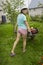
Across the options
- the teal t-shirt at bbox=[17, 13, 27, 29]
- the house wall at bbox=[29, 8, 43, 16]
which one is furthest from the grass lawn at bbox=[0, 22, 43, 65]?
the house wall at bbox=[29, 8, 43, 16]

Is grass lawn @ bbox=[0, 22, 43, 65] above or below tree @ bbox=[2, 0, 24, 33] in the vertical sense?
below

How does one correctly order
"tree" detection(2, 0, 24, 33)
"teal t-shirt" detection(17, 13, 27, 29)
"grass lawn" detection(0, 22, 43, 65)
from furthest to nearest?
1. "tree" detection(2, 0, 24, 33)
2. "teal t-shirt" detection(17, 13, 27, 29)
3. "grass lawn" detection(0, 22, 43, 65)

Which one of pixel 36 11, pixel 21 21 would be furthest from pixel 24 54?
pixel 36 11

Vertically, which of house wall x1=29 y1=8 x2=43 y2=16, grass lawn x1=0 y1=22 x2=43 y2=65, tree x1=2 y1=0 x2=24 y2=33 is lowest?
house wall x1=29 y1=8 x2=43 y2=16

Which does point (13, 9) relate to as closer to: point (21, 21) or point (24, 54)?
point (24, 54)

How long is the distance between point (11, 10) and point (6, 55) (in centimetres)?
673

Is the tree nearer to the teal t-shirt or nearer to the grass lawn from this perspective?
the grass lawn

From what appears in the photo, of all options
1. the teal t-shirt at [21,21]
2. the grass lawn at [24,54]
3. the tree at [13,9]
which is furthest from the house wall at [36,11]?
the teal t-shirt at [21,21]

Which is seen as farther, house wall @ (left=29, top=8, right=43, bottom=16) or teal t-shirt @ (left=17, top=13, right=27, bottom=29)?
house wall @ (left=29, top=8, right=43, bottom=16)

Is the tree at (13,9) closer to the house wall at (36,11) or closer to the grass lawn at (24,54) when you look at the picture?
the grass lawn at (24,54)

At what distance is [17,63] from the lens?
910 cm

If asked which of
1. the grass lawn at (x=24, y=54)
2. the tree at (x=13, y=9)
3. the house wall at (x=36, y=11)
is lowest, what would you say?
the house wall at (x=36, y=11)

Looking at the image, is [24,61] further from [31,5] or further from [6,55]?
[31,5]

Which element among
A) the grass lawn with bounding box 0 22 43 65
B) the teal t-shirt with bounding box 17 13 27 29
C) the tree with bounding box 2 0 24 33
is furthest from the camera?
the tree with bounding box 2 0 24 33
